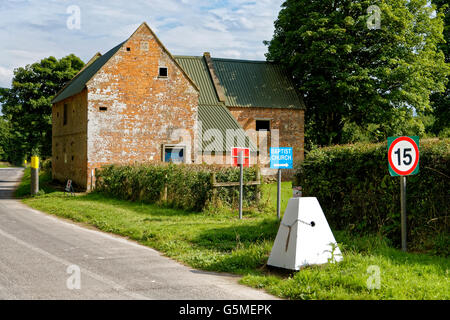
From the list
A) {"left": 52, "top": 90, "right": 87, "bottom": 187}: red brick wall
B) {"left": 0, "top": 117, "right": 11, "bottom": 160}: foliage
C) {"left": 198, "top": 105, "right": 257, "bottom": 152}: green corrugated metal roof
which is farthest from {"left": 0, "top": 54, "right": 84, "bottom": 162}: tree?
{"left": 0, "top": 117, "right": 11, "bottom": 160}: foliage

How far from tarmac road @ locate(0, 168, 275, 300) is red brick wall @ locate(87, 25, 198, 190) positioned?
45.5ft

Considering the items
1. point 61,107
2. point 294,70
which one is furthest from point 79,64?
point 294,70

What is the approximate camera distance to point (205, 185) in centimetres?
1585

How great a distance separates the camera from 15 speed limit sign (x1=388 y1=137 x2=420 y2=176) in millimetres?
8641

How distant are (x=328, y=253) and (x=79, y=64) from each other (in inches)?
1817

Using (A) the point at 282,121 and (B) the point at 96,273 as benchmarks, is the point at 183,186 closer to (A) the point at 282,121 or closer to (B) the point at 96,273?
(B) the point at 96,273

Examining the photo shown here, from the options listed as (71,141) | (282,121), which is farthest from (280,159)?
(282,121)

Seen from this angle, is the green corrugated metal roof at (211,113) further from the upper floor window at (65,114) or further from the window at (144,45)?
the upper floor window at (65,114)

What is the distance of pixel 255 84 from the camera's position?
35812 mm

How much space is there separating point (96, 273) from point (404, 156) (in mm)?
6014

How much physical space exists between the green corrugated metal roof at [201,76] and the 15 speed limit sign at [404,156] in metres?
24.6

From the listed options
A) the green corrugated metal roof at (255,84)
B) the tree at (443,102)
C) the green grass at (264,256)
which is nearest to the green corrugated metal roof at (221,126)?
the green corrugated metal roof at (255,84)

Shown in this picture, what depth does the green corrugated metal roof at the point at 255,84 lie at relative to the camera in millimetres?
34375

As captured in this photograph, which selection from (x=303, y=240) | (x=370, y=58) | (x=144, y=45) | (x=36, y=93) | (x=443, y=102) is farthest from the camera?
(x=36, y=93)
